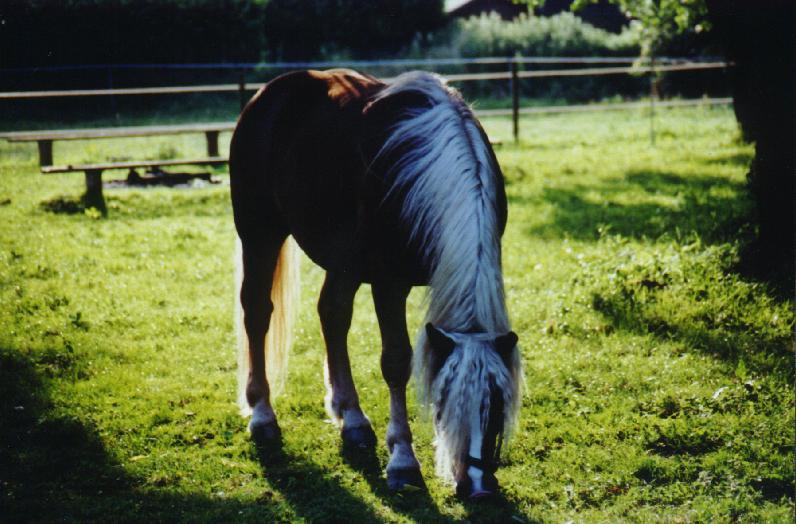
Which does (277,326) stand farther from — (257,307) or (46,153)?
(46,153)

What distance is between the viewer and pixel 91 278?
20.8ft

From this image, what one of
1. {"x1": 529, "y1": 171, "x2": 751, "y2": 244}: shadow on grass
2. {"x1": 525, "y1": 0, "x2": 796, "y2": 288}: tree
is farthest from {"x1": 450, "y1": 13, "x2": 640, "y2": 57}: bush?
{"x1": 525, "y1": 0, "x2": 796, "y2": 288}: tree

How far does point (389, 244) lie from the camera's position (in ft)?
10.9

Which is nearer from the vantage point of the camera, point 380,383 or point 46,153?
point 380,383

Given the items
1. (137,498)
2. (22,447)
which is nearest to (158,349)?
(22,447)

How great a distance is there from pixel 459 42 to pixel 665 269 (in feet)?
74.3

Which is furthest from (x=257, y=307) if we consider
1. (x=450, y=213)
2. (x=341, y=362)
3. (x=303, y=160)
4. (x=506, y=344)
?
(x=506, y=344)

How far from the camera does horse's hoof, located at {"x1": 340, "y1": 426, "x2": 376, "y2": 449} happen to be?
3.77 m

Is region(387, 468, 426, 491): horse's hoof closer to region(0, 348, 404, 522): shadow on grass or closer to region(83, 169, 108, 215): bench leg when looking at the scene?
region(0, 348, 404, 522): shadow on grass

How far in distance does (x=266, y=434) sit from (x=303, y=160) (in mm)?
1453

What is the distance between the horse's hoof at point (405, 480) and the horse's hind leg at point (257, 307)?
89 cm

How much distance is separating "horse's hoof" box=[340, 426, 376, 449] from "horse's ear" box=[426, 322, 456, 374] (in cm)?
113

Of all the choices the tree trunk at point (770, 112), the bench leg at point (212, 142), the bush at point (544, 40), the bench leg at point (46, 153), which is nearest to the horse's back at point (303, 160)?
the tree trunk at point (770, 112)

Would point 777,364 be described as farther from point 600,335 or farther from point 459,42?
point 459,42
